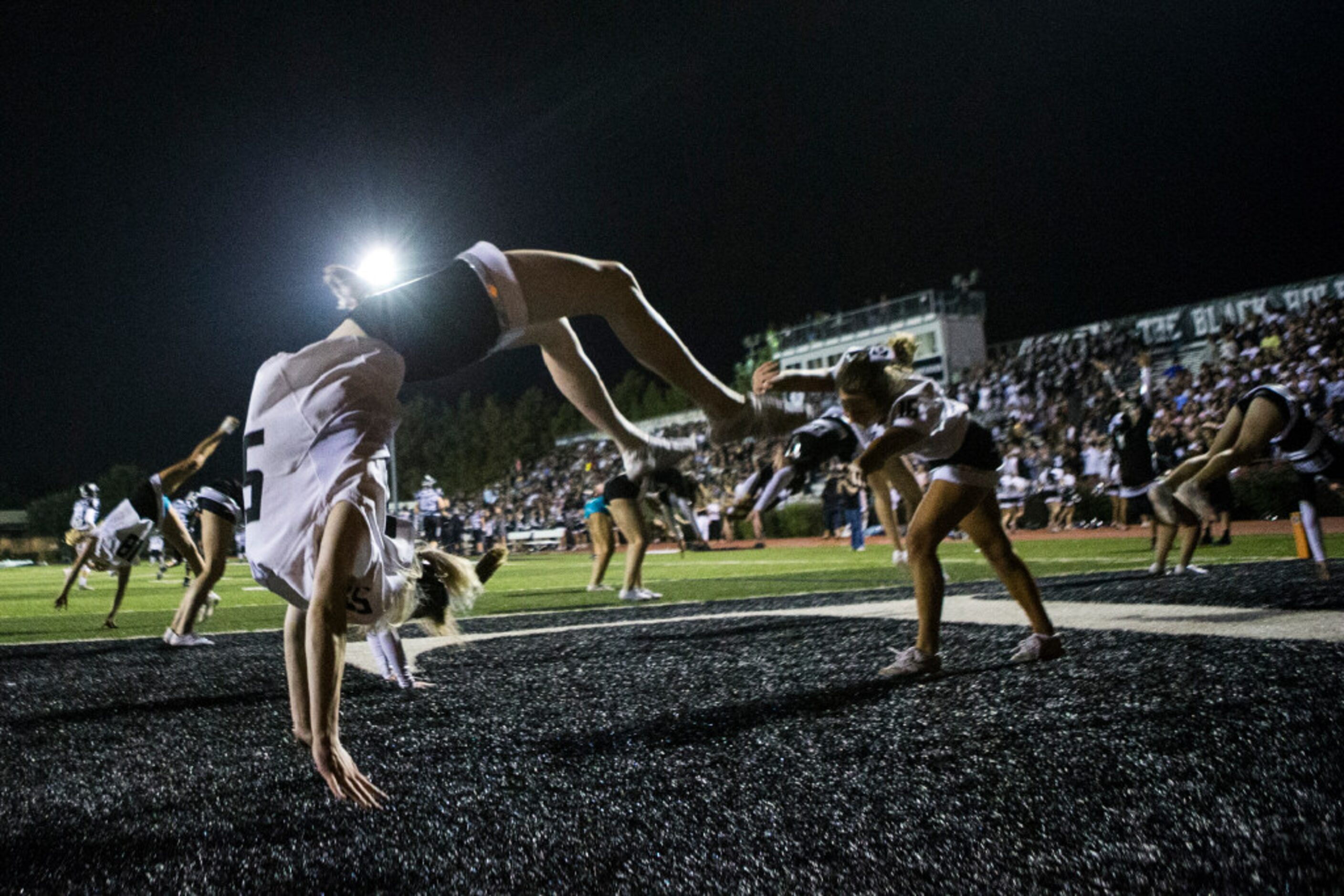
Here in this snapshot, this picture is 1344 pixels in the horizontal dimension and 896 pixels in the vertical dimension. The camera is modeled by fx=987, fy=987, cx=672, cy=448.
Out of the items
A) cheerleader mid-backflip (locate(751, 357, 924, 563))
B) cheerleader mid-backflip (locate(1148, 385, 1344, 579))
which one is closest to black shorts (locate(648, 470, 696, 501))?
cheerleader mid-backflip (locate(1148, 385, 1344, 579))

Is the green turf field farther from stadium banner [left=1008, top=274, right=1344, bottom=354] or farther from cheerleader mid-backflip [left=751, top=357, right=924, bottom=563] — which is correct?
stadium banner [left=1008, top=274, right=1344, bottom=354]

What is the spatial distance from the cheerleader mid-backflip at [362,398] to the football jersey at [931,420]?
1673 mm

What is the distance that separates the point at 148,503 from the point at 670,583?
6.34 meters

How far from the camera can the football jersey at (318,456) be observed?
3020mm

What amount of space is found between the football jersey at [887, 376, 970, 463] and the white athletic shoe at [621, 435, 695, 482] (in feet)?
4.25

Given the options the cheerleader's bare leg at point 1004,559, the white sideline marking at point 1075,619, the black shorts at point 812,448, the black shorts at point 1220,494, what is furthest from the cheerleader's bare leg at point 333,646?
the black shorts at point 1220,494

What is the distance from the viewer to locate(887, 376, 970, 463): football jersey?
4641 mm

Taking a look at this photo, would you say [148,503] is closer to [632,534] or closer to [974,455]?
[632,534]

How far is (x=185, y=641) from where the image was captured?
756 cm

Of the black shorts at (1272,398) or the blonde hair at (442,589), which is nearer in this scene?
the blonde hair at (442,589)

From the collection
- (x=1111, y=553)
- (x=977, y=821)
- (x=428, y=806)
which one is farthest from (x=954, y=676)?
(x=1111, y=553)

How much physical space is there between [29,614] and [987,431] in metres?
12.2

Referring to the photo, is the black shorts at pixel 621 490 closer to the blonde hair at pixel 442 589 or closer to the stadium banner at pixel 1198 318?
the blonde hair at pixel 442 589

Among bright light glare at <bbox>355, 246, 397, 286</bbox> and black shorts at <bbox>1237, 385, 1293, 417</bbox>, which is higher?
bright light glare at <bbox>355, 246, 397, 286</bbox>
